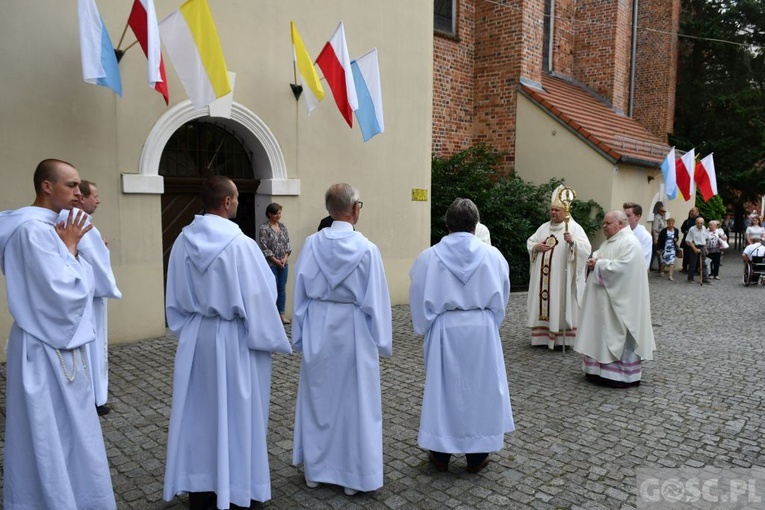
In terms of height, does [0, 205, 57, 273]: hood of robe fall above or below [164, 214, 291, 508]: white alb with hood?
above

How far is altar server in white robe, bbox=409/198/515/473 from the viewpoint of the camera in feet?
12.9

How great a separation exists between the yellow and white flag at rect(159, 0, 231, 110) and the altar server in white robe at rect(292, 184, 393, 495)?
3.69m

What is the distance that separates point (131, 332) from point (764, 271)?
14297 millimetres

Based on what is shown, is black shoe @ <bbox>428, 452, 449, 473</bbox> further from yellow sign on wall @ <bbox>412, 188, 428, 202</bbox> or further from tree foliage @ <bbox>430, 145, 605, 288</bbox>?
tree foliage @ <bbox>430, 145, 605, 288</bbox>

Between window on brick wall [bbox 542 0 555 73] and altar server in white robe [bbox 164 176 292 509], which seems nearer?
altar server in white robe [bbox 164 176 292 509]

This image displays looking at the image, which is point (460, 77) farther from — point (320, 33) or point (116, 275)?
point (116, 275)

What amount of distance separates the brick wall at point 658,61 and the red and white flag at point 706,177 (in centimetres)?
574

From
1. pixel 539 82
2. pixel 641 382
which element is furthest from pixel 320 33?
pixel 539 82

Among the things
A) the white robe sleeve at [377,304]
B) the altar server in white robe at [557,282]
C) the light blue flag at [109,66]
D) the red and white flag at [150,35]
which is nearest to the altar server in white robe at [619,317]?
the altar server in white robe at [557,282]

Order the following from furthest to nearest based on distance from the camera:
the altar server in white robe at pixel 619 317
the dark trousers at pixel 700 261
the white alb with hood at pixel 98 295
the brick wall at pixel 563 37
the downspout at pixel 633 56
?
1. the downspout at pixel 633 56
2. the brick wall at pixel 563 37
3. the dark trousers at pixel 700 261
4. the altar server in white robe at pixel 619 317
5. the white alb with hood at pixel 98 295

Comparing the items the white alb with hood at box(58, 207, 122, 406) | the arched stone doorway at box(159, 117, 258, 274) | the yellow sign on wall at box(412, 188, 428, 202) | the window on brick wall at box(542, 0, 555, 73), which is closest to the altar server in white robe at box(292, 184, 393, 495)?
the white alb with hood at box(58, 207, 122, 406)

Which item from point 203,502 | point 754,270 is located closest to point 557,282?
point 203,502

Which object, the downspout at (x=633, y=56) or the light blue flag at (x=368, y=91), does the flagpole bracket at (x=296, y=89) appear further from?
the downspout at (x=633, y=56)

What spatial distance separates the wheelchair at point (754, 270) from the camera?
47.2 feet
